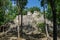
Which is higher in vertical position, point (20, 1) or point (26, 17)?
point (20, 1)

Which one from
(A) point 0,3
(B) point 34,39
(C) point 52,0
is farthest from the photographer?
(A) point 0,3

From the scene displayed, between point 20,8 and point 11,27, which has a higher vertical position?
point 20,8

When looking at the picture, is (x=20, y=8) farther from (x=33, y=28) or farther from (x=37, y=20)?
(x=37, y=20)

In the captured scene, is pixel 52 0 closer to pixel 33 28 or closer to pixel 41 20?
pixel 33 28

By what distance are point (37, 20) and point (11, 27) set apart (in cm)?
838

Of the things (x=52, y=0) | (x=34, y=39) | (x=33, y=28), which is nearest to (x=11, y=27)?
(x=33, y=28)

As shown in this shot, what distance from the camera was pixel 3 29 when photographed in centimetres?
4338

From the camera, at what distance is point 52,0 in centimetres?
1138

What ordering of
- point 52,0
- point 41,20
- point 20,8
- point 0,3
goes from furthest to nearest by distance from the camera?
point 41,20 < point 0,3 < point 20,8 < point 52,0

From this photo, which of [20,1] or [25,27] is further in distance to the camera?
[25,27]

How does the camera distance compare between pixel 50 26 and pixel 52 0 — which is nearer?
pixel 52 0

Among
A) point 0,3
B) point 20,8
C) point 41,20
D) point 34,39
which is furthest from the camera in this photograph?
point 41,20

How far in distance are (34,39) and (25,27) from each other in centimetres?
→ 1476

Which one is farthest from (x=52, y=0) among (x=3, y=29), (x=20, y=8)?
(x=3, y=29)
